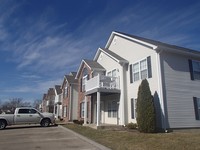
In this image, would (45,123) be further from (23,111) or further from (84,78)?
(84,78)

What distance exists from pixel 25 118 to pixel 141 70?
1276 centimetres

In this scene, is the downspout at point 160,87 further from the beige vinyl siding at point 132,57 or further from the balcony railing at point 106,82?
the balcony railing at point 106,82

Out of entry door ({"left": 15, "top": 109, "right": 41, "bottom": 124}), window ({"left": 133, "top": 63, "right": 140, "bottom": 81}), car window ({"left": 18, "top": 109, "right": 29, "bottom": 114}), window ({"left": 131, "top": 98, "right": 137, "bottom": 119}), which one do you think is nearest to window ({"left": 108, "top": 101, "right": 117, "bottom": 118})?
window ({"left": 131, "top": 98, "right": 137, "bottom": 119})

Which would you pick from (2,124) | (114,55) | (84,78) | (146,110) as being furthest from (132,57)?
(2,124)

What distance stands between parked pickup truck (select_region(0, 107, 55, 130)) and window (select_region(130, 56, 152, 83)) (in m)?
10.3

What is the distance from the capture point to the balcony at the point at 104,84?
20.3m

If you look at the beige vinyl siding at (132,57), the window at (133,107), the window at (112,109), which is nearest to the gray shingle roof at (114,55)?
the beige vinyl siding at (132,57)

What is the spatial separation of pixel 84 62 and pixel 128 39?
860 centimetres

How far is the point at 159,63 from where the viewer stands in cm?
1636

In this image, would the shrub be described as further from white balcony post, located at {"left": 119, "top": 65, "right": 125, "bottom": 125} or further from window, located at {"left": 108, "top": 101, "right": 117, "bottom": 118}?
window, located at {"left": 108, "top": 101, "right": 117, "bottom": 118}

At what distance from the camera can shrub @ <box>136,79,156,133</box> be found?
1516 cm

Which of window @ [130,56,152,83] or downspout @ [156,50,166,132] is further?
window @ [130,56,152,83]

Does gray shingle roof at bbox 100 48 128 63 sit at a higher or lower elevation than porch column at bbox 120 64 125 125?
higher

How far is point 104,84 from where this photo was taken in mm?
21141
